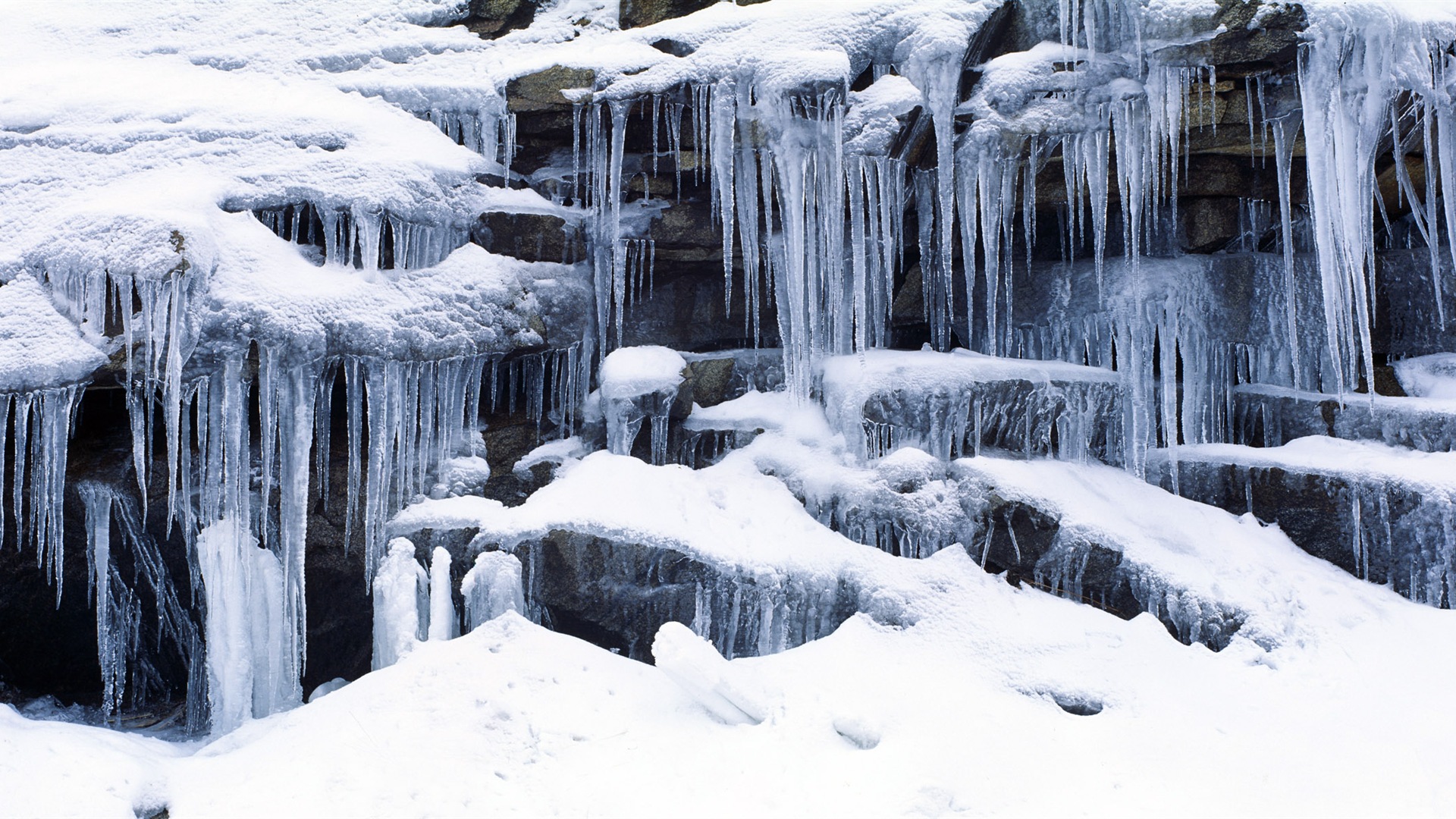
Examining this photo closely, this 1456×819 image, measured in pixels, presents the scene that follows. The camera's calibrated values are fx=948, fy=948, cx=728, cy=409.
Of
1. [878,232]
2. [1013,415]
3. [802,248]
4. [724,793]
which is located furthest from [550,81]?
[724,793]

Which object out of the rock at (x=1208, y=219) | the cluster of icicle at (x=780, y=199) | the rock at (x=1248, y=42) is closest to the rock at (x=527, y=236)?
the cluster of icicle at (x=780, y=199)

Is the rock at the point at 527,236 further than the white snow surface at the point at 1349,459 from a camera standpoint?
Yes

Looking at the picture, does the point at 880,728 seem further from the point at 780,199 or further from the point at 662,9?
the point at 662,9

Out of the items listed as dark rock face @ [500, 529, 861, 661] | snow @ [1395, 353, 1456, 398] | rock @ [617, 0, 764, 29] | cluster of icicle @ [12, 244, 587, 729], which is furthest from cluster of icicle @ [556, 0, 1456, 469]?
dark rock face @ [500, 529, 861, 661]

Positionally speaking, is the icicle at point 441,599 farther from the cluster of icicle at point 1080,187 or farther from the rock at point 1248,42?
the rock at point 1248,42

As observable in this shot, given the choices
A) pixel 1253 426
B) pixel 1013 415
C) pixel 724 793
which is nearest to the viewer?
pixel 724 793

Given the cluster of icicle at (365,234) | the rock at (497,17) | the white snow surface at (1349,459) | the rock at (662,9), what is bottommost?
the white snow surface at (1349,459)

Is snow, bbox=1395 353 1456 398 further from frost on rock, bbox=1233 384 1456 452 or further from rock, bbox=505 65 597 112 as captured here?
rock, bbox=505 65 597 112

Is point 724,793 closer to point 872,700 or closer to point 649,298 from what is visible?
point 872,700

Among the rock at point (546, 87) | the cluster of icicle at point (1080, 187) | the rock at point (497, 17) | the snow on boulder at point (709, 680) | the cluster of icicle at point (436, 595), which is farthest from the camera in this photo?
the rock at point (497, 17)

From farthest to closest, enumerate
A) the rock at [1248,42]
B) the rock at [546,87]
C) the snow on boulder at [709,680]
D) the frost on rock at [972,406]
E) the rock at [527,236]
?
1. the rock at [527,236]
2. the rock at [546,87]
3. the frost on rock at [972,406]
4. the rock at [1248,42]
5. the snow on boulder at [709,680]

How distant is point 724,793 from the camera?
465cm

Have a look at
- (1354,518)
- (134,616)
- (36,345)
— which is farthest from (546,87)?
(1354,518)

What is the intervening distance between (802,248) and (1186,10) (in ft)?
11.5
